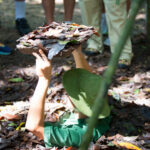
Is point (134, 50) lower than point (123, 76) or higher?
higher

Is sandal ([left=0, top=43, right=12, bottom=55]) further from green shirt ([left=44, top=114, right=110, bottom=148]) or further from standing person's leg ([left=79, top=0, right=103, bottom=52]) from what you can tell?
green shirt ([left=44, top=114, right=110, bottom=148])

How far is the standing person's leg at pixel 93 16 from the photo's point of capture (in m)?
3.45

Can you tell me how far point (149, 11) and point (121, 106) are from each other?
69.1 inches

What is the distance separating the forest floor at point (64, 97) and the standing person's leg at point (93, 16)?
0.56 ft

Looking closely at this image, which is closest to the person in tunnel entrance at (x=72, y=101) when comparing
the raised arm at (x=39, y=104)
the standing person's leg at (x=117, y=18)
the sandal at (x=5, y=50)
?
the raised arm at (x=39, y=104)

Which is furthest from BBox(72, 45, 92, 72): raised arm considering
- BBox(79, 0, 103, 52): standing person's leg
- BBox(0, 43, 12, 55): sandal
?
BBox(0, 43, 12, 55): sandal

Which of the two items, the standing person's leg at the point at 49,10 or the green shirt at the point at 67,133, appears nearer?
the green shirt at the point at 67,133

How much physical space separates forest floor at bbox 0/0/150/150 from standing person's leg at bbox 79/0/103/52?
17 centimetres

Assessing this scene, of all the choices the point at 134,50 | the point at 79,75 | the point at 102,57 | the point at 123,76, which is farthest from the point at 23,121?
the point at 134,50

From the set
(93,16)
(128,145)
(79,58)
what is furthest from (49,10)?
(128,145)

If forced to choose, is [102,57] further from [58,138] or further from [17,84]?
[58,138]

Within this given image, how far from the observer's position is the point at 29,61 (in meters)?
3.54

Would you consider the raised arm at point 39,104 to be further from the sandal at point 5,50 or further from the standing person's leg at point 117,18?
the sandal at point 5,50

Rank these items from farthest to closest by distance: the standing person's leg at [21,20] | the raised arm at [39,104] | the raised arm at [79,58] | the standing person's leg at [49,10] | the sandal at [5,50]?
the standing person's leg at [21,20], the sandal at [5,50], the standing person's leg at [49,10], the raised arm at [79,58], the raised arm at [39,104]
